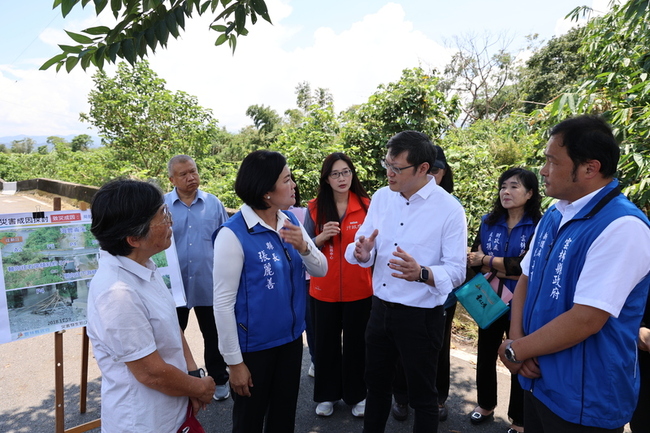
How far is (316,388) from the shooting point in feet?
9.74

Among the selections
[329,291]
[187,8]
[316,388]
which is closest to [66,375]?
[316,388]

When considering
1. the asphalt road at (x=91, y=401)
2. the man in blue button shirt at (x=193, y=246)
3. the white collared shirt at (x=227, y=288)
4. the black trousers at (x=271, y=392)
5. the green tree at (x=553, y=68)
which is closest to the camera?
the white collared shirt at (x=227, y=288)

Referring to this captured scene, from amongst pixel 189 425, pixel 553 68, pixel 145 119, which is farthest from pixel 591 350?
pixel 553 68

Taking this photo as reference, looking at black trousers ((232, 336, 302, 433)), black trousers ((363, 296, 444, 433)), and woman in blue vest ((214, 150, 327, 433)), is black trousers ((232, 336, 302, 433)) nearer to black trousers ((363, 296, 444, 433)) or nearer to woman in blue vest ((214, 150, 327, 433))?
woman in blue vest ((214, 150, 327, 433))

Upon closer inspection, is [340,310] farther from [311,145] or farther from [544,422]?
[311,145]

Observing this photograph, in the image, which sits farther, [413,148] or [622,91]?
[622,91]

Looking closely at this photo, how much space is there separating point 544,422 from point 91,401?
3.25 m

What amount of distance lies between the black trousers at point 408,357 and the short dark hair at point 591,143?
109 centimetres

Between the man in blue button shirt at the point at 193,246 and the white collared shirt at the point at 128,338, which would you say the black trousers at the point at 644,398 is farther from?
the man in blue button shirt at the point at 193,246

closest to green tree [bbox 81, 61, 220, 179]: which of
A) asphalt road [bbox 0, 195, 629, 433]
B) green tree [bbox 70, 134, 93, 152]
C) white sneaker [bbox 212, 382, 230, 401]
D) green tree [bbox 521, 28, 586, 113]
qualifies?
asphalt road [bbox 0, 195, 629, 433]

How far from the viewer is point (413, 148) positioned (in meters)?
2.19

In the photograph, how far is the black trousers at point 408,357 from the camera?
2174 millimetres

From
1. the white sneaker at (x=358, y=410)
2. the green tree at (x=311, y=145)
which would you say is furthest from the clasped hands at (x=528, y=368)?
the green tree at (x=311, y=145)

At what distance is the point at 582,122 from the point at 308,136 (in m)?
4.98
